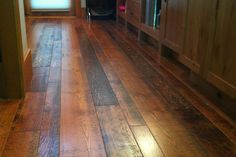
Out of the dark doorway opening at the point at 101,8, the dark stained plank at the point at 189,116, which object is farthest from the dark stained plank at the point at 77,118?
the dark doorway opening at the point at 101,8

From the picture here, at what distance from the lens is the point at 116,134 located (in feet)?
5.17

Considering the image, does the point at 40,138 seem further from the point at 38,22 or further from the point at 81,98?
the point at 38,22

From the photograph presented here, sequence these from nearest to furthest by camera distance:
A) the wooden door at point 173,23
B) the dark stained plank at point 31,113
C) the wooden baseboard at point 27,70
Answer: the dark stained plank at point 31,113
the wooden baseboard at point 27,70
the wooden door at point 173,23

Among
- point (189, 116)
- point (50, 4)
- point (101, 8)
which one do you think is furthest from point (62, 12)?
point (189, 116)

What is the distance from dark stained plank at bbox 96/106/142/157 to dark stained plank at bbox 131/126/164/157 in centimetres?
3

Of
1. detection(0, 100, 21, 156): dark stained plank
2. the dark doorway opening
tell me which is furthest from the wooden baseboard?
the dark doorway opening

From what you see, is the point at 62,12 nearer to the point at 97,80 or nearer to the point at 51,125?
the point at 97,80

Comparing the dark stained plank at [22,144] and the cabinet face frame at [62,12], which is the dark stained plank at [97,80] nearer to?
the dark stained plank at [22,144]

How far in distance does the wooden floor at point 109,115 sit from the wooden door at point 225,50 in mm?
195

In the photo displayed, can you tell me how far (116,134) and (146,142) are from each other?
0.17 meters

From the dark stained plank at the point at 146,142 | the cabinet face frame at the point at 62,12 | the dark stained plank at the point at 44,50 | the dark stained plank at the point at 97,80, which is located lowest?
the dark stained plank at the point at 146,142

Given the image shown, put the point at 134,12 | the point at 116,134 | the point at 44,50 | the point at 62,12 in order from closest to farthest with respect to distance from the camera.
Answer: the point at 116,134, the point at 44,50, the point at 134,12, the point at 62,12

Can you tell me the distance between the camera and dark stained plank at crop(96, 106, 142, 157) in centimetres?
142

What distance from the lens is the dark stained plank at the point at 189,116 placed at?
58.4 inches
